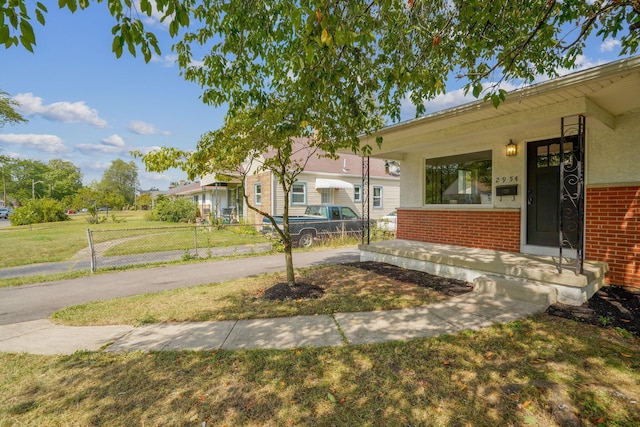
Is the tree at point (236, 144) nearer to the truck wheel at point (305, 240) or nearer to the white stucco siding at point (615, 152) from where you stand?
the white stucco siding at point (615, 152)

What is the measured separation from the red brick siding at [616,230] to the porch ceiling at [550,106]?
1173mm

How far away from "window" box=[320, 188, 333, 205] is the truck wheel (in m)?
5.49

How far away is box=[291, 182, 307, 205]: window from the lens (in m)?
15.6

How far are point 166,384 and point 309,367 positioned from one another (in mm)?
1260

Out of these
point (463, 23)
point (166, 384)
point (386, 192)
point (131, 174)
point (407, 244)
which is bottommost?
point (166, 384)

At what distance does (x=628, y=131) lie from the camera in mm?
4887

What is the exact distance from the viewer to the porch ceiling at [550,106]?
371cm

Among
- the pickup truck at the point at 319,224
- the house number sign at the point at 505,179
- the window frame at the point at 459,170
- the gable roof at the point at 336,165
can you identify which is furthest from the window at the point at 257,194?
the house number sign at the point at 505,179

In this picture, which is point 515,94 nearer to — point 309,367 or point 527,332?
point 527,332

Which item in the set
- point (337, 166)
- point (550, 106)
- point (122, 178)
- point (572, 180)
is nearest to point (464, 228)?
point (572, 180)

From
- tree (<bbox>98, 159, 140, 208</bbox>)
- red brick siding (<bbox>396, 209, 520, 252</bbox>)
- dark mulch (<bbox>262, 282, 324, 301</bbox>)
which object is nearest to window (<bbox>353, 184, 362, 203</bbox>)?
red brick siding (<bbox>396, 209, 520, 252</bbox>)

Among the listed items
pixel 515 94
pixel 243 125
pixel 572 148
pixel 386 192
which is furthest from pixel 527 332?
pixel 386 192

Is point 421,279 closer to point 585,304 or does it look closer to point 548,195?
point 585,304

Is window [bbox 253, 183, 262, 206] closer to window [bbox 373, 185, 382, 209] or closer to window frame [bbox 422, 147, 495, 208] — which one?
window [bbox 373, 185, 382, 209]
